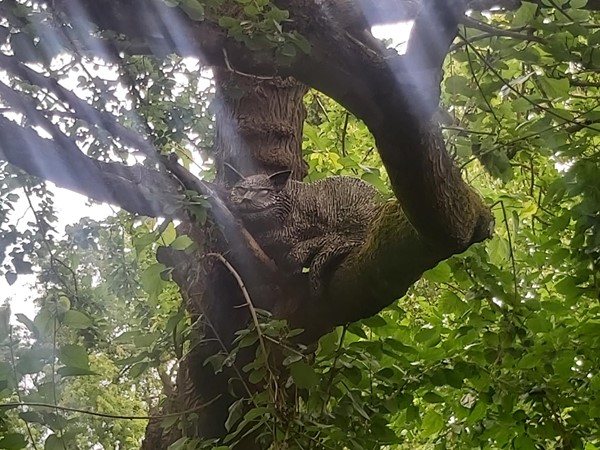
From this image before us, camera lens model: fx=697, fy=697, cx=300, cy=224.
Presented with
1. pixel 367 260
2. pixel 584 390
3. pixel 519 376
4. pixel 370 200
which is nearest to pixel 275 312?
pixel 367 260

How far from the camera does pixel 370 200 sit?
5.76ft

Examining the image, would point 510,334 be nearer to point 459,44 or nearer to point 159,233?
point 459,44

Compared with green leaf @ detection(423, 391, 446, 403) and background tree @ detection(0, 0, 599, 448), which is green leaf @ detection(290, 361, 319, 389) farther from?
green leaf @ detection(423, 391, 446, 403)

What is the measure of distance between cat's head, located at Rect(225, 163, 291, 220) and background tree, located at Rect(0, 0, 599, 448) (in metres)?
0.12

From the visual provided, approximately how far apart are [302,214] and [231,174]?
28 cm

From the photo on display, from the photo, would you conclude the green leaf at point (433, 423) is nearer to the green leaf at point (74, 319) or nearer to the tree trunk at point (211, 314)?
the tree trunk at point (211, 314)

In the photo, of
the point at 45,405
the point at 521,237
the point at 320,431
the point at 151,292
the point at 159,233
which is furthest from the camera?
the point at 521,237

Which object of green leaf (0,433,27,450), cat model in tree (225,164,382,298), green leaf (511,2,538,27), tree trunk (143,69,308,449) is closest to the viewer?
green leaf (0,433,27,450)

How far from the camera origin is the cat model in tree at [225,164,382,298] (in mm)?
1605

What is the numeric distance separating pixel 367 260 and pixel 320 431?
354mm

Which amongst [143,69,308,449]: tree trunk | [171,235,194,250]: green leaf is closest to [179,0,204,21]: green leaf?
[143,69,308,449]: tree trunk

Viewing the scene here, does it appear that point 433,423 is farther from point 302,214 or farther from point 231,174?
point 231,174

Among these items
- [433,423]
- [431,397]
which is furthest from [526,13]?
[433,423]

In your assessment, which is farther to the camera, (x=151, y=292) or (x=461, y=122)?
(x=461, y=122)
